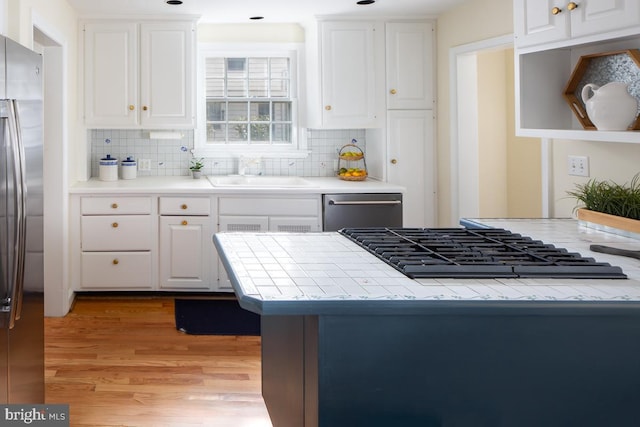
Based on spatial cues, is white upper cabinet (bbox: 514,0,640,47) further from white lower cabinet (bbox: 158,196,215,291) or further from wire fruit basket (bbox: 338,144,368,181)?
white lower cabinet (bbox: 158,196,215,291)

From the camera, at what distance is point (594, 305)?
1736mm

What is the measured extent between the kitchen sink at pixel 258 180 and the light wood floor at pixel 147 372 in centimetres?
126

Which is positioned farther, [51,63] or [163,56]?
[163,56]

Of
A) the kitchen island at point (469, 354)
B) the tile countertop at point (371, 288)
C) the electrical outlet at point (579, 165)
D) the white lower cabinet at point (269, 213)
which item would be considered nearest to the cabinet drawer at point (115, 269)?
the white lower cabinet at point (269, 213)

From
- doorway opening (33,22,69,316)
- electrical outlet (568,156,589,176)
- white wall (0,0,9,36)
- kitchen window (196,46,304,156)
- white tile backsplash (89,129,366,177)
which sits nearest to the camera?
white wall (0,0,9,36)

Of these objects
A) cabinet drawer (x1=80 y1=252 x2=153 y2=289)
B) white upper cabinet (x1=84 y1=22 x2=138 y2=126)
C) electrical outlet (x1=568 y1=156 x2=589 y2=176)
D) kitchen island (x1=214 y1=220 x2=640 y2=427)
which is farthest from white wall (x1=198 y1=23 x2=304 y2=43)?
kitchen island (x1=214 y1=220 x2=640 y2=427)

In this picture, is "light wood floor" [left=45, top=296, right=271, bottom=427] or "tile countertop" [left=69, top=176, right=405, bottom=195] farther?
"tile countertop" [left=69, top=176, right=405, bottom=195]

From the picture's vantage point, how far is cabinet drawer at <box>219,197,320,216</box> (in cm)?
527

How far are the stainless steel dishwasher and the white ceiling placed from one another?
4.57 ft

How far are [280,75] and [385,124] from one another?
3.59ft

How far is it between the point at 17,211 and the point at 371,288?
1.51 meters

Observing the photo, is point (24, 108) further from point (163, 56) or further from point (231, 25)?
point (231, 25)

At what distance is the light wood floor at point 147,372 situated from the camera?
3209 mm

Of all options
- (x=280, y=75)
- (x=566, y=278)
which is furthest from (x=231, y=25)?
(x=566, y=278)
